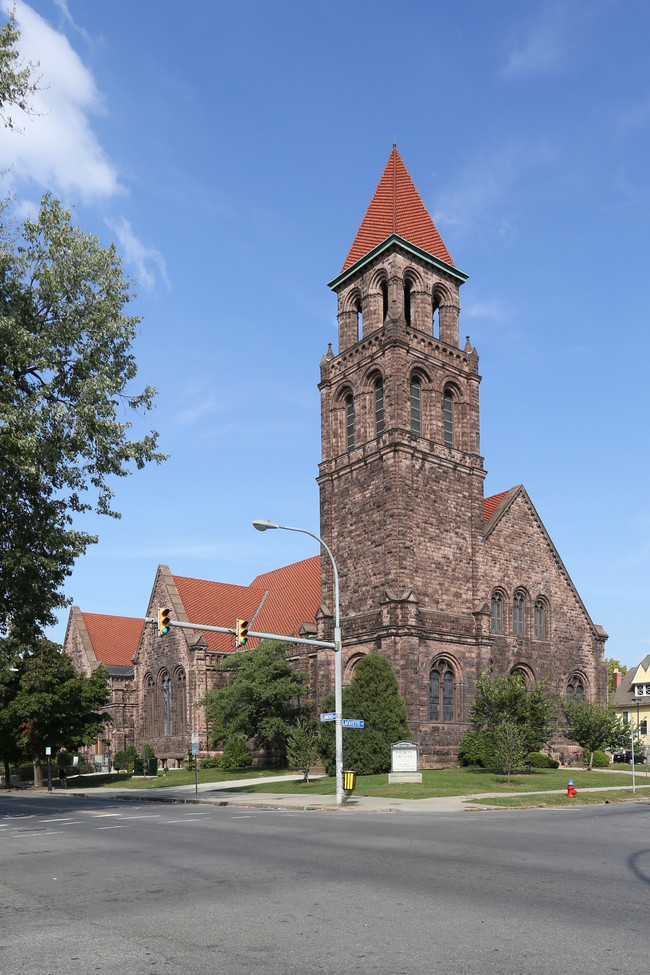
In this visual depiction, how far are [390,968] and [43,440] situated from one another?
59.2 ft

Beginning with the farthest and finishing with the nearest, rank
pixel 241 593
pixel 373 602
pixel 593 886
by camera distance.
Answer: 1. pixel 241 593
2. pixel 373 602
3. pixel 593 886

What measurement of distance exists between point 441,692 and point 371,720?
5.83 m

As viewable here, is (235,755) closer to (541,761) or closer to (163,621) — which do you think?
(541,761)

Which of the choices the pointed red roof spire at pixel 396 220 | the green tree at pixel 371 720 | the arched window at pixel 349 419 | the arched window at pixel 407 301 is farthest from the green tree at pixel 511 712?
the pointed red roof spire at pixel 396 220

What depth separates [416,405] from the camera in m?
45.2

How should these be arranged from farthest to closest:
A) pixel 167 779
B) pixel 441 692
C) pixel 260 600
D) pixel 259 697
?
pixel 260 600
pixel 167 779
pixel 259 697
pixel 441 692

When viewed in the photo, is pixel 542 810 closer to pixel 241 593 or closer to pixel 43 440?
pixel 43 440

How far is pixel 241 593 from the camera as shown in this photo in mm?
60594

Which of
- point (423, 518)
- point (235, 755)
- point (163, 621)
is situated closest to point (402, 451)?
point (423, 518)

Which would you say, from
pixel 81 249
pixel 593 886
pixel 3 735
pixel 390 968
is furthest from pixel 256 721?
pixel 390 968

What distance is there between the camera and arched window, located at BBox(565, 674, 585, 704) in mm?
48312

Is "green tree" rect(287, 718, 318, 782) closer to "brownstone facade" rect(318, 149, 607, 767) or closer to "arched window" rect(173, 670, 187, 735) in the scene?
"brownstone facade" rect(318, 149, 607, 767)

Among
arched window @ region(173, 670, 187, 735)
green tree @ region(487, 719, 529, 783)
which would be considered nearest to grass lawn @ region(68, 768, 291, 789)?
arched window @ region(173, 670, 187, 735)

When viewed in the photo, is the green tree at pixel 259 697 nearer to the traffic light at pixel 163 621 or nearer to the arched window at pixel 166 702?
the arched window at pixel 166 702
